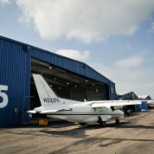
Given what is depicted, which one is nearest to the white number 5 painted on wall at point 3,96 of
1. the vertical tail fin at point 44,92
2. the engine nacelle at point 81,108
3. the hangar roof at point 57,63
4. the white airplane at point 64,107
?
the white airplane at point 64,107

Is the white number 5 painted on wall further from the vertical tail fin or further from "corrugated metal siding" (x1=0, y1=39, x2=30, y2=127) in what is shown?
the vertical tail fin

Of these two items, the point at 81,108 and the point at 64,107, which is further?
the point at 81,108

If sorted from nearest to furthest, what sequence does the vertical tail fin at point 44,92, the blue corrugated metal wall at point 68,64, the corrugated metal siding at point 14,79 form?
the vertical tail fin at point 44,92 < the corrugated metal siding at point 14,79 < the blue corrugated metal wall at point 68,64

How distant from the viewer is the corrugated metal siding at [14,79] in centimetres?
2478

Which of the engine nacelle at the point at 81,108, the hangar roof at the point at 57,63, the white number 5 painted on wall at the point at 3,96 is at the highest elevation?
the hangar roof at the point at 57,63

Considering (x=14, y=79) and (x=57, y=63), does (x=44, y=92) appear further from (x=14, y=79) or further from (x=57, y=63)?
(x=57, y=63)

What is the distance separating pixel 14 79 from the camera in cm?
2606

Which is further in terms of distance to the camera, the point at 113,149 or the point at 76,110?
the point at 76,110

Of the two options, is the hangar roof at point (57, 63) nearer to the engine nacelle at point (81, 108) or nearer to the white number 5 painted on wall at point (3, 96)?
the white number 5 painted on wall at point (3, 96)

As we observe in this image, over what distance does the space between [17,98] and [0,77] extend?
3.72m

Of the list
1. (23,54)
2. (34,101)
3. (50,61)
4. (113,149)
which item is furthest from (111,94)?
(113,149)

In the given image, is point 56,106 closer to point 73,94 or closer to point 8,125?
point 8,125

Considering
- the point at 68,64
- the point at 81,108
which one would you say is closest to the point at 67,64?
the point at 68,64

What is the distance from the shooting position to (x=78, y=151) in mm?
10000
